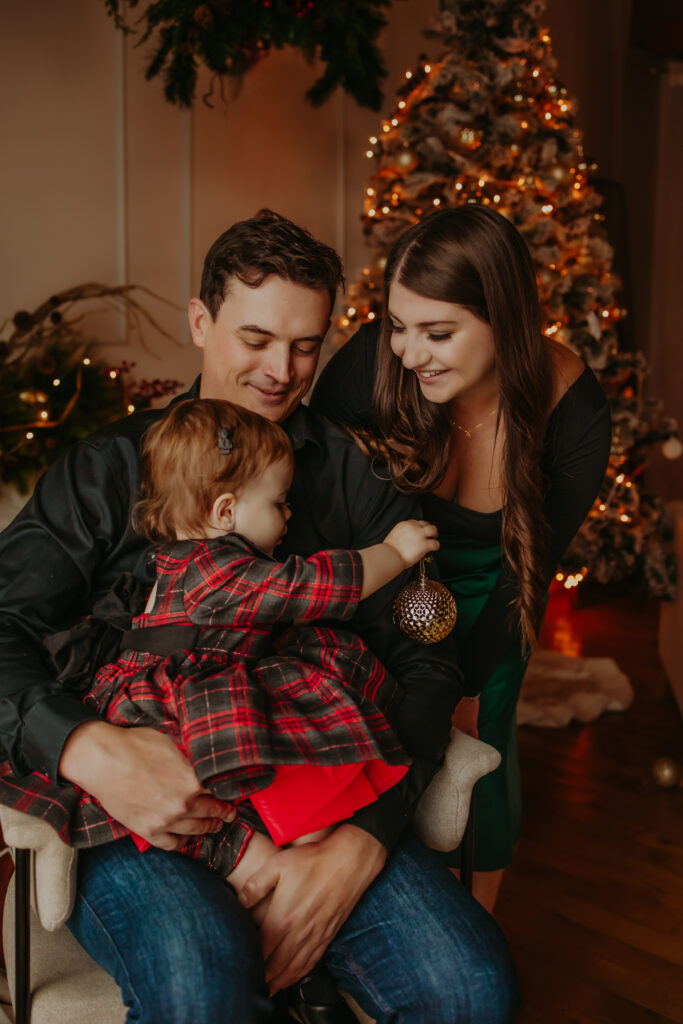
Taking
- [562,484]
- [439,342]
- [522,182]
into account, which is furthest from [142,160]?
[562,484]

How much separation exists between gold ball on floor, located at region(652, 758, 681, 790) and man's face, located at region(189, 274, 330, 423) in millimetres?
1990

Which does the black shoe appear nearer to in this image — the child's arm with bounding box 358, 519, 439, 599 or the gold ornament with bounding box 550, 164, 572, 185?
the child's arm with bounding box 358, 519, 439, 599

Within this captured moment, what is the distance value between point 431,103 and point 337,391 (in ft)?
7.84

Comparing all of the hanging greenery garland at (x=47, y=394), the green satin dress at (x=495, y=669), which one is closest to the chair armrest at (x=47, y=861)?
the green satin dress at (x=495, y=669)

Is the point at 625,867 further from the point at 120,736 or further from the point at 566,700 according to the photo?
A: the point at 120,736

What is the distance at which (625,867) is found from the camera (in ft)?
8.49

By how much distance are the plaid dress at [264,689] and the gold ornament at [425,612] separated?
0.46 ft

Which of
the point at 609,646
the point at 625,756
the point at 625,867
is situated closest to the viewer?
the point at 625,867

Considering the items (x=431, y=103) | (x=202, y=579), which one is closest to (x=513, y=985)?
(x=202, y=579)

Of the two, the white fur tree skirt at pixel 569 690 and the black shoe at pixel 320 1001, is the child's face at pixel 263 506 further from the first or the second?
the white fur tree skirt at pixel 569 690

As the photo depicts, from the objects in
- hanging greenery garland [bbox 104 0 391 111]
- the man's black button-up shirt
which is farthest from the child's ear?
hanging greenery garland [bbox 104 0 391 111]

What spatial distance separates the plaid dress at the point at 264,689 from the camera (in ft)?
4.15

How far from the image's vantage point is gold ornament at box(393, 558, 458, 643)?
5.23 ft

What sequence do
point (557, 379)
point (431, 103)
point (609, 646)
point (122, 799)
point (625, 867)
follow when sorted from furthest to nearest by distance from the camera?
point (609, 646) < point (431, 103) < point (625, 867) < point (557, 379) < point (122, 799)
